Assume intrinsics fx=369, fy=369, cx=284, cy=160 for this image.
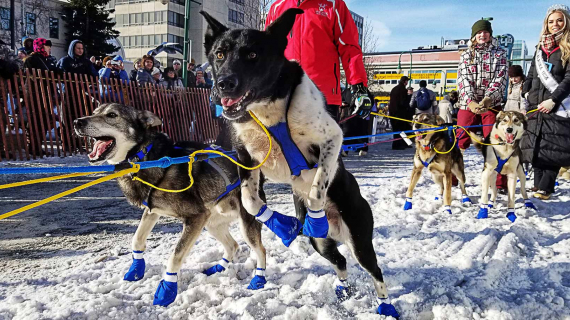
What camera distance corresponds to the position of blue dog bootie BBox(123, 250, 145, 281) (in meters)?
2.50

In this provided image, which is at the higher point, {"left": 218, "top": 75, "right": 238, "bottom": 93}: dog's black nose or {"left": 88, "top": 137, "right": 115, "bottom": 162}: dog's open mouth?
{"left": 218, "top": 75, "right": 238, "bottom": 93}: dog's black nose

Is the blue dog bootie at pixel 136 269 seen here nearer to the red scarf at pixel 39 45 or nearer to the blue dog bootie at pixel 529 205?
the blue dog bootie at pixel 529 205

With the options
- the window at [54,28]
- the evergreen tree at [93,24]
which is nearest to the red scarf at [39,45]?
the evergreen tree at [93,24]

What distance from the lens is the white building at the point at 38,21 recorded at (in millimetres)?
23681

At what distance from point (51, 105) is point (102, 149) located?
223 inches

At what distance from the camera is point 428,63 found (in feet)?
160

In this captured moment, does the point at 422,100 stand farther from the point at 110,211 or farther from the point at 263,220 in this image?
the point at 263,220

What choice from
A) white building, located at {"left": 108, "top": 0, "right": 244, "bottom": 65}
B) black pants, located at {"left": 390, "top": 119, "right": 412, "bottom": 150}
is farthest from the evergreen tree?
black pants, located at {"left": 390, "top": 119, "right": 412, "bottom": 150}

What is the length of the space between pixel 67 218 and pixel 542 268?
175 inches

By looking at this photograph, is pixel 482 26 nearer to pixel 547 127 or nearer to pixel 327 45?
pixel 547 127

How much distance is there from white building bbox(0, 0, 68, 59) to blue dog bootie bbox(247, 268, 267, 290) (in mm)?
26779

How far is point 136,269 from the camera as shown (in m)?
2.51

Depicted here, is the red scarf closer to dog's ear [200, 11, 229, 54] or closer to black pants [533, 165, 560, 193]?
dog's ear [200, 11, 229, 54]

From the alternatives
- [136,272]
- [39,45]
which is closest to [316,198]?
[136,272]
